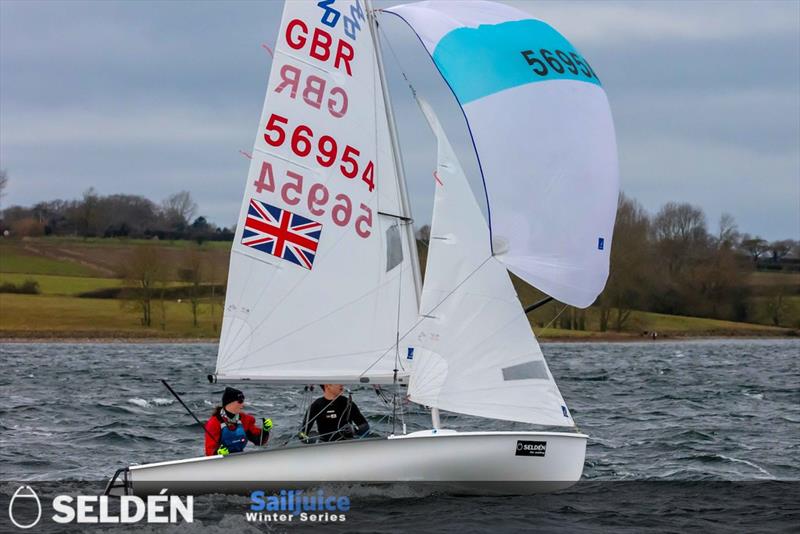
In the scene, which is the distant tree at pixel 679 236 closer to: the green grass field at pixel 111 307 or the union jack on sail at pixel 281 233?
the green grass field at pixel 111 307

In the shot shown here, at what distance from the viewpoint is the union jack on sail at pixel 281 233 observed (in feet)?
49.6

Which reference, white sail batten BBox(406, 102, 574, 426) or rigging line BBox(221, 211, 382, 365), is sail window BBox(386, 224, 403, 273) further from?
white sail batten BBox(406, 102, 574, 426)

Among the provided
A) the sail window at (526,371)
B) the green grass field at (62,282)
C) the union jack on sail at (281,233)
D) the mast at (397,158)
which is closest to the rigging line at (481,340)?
the sail window at (526,371)

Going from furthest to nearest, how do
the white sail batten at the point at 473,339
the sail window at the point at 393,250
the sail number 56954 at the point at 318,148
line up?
1. the sail window at the point at 393,250
2. the sail number 56954 at the point at 318,148
3. the white sail batten at the point at 473,339

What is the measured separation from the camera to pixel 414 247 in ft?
49.8

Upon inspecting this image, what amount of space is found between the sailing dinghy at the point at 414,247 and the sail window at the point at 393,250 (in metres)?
0.02

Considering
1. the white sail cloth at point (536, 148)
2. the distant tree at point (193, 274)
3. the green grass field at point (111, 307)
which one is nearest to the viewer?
the white sail cloth at point (536, 148)

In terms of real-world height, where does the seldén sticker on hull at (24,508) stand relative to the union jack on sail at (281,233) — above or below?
below

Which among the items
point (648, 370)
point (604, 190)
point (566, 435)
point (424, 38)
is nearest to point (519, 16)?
point (424, 38)

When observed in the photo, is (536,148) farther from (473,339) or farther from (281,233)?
(281,233)

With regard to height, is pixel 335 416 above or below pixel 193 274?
below

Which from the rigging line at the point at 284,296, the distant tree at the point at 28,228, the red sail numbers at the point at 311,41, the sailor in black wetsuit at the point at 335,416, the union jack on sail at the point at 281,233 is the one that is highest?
the distant tree at the point at 28,228

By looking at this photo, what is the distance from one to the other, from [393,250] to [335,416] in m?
2.15

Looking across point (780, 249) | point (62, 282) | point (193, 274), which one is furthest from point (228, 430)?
point (780, 249)
